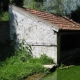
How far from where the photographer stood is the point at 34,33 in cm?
1508

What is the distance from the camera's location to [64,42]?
19.1 metres

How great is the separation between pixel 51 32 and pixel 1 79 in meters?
5.24

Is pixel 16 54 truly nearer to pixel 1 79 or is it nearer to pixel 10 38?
pixel 10 38

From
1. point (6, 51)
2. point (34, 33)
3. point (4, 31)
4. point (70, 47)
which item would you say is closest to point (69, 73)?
point (34, 33)

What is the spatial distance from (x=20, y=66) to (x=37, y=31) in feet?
10.5

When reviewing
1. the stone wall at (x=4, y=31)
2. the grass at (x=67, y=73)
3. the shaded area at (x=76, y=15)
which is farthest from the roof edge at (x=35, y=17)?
the shaded area at (x=76, y=15)

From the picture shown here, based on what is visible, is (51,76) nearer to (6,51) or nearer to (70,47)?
(6,51)

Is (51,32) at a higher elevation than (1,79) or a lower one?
higher

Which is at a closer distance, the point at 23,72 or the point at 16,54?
the point at 23,72

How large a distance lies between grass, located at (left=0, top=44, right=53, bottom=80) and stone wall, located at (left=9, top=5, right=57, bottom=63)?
57cm

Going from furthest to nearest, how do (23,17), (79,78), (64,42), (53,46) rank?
(64,42) → (23,17) → (53,46) → (79,78)

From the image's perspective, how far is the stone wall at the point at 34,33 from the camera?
14453mm

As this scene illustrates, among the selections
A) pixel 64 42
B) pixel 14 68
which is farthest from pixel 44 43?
pixel 64 42

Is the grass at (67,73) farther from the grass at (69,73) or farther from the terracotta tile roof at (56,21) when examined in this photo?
the terracotta tile roof at (56,21)
